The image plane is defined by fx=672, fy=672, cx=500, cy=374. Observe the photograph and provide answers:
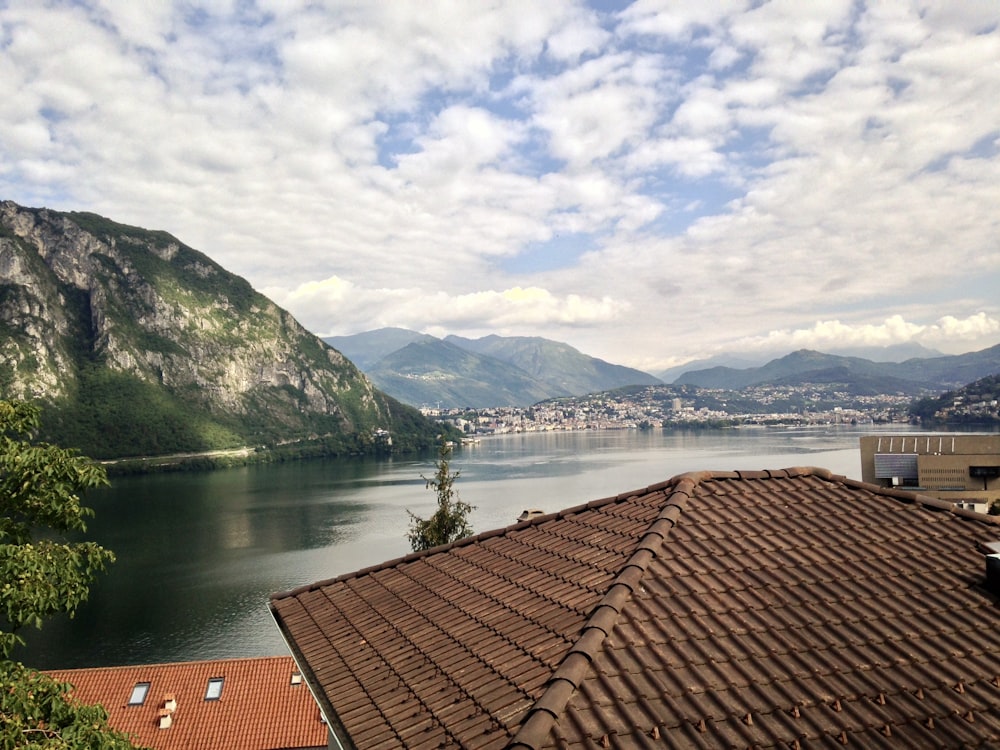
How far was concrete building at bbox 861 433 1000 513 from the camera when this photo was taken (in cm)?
3206

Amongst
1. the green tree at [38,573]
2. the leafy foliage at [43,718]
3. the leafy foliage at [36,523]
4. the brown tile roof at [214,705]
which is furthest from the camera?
the brown tile roof at [214,705]

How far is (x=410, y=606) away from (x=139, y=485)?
333ft

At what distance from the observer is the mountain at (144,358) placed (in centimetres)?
12925

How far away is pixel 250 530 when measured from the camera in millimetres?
59344

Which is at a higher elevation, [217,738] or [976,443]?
[976,443]

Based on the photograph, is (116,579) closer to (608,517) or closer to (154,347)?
(608,517)

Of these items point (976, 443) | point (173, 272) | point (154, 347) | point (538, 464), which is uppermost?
point (173, 272)

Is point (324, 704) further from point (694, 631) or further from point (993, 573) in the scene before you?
point (993, 573)

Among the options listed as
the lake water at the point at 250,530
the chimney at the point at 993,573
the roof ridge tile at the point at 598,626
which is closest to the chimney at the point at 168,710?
the lake water at the point at 250,530

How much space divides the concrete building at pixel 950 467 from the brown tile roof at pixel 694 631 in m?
30.4

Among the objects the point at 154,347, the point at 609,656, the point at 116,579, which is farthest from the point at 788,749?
the point at 154,347

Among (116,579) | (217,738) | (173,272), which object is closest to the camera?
(217,738)

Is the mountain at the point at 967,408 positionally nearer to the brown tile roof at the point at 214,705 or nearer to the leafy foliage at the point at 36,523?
the brown tile roof at the point at 214,705

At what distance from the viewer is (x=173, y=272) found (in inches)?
7421
